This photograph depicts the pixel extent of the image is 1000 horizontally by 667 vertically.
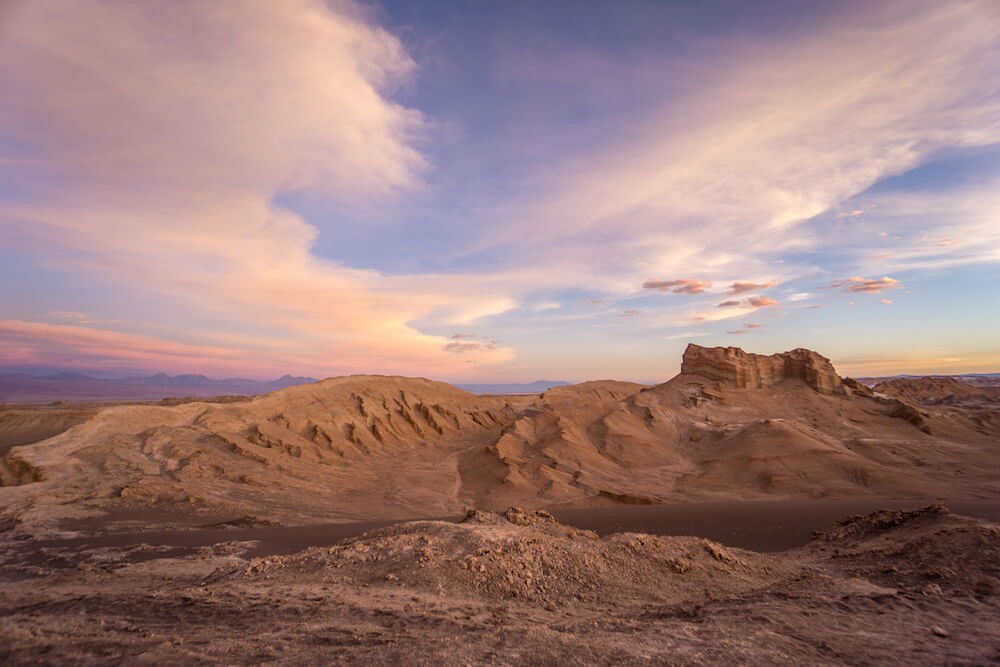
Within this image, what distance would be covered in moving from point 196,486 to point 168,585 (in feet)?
38.9

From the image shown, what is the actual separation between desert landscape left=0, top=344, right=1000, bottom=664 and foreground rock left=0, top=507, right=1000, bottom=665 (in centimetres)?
5

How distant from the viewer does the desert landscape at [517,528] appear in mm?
5148

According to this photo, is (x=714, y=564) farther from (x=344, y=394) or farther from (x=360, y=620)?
(x=344, y=394)

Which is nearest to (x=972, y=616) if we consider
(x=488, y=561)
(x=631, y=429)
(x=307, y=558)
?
(x=488, y=561)

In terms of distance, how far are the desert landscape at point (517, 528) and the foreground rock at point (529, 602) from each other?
5cm

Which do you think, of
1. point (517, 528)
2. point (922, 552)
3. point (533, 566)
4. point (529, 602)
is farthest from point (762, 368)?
point (529, 602)

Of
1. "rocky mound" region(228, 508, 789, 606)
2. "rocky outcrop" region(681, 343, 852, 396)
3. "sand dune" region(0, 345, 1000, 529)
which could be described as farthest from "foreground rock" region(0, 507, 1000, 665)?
"rocky outcrop" region(681, 343, 852, 396)

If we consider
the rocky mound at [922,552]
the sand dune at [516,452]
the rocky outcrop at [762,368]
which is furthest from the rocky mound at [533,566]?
the rocky outcrop at [762,368]

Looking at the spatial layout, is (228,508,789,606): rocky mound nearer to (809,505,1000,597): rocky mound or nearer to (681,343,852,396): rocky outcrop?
(809,505,1000,597): rocky mound

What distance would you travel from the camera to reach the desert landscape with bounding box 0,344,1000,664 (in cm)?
515

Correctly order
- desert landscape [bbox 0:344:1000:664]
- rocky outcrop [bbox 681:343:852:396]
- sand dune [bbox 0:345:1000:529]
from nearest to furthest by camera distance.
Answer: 1. desert landscape [bbox 0:344:1000:664]
2. sand dune [bbox 0:345:1000:529]
3. rocky outcrop [bbox 681:343:852:396]

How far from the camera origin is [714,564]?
8.75 metres

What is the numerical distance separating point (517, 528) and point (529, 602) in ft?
9.87

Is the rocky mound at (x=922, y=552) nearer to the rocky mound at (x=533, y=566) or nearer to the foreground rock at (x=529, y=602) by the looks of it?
the foreground rock at (x=529, y=602)
